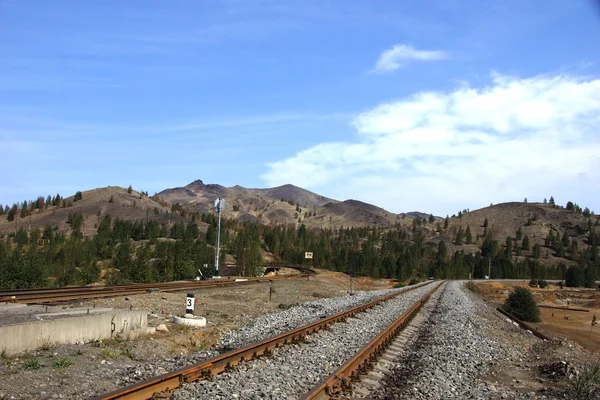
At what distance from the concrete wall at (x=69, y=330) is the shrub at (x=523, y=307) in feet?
119

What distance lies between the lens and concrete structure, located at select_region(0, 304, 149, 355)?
1033cm

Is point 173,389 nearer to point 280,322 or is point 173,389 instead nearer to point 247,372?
point 247,372

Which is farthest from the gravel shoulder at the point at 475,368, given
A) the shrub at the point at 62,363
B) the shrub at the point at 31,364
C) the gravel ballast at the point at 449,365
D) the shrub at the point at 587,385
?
the shrub at the point at 31,364

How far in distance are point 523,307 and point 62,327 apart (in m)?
39.8

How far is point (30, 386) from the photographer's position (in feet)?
27.0

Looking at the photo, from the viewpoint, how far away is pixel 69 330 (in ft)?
38.8

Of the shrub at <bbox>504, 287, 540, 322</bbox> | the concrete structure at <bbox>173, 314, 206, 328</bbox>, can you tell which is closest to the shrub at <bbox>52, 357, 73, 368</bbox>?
the concrete structure at <bbox>173, 314, 206, 328</bbox>

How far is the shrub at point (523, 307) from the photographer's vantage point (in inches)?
1684

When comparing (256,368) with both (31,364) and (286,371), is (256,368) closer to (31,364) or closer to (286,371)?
(286,371)

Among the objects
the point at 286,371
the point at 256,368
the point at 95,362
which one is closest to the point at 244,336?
the point at 256,368

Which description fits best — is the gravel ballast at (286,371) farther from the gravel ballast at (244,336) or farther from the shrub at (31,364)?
the shrub at (31,364)

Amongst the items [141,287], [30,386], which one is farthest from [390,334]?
[141,287]

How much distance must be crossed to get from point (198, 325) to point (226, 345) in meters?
3.36

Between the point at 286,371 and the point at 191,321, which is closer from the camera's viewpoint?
the point at 286,371
